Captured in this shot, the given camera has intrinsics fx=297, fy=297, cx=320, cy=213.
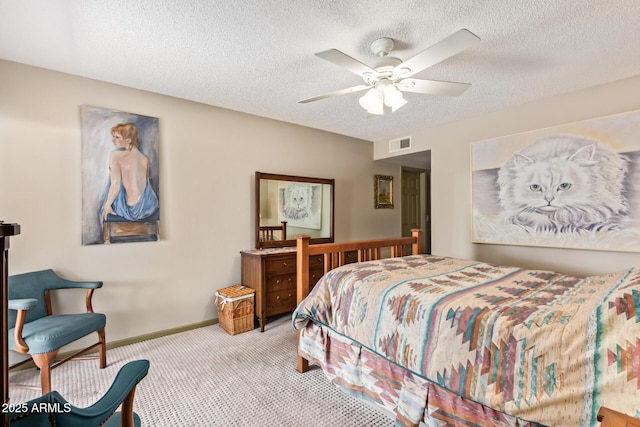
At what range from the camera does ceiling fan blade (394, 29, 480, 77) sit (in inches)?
59.2

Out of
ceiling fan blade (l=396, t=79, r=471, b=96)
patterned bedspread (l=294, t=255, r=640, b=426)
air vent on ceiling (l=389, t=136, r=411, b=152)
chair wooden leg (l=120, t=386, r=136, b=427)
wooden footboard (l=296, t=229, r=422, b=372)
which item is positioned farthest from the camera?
air vent on ceiling (l=389, t=136, r=411, b=152)

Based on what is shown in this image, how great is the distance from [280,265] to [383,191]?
2.49 metres

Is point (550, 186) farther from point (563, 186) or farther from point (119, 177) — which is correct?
point (119, 177)

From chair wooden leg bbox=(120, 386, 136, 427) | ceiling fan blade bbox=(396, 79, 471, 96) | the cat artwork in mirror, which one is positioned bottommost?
chair wooden leg bbox=(120, 386, 136, 427)

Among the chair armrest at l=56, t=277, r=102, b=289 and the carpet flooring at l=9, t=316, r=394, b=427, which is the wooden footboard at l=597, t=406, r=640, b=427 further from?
the chair armrest at l=56, t=277, r=102, b=289

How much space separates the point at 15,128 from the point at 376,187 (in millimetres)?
4223

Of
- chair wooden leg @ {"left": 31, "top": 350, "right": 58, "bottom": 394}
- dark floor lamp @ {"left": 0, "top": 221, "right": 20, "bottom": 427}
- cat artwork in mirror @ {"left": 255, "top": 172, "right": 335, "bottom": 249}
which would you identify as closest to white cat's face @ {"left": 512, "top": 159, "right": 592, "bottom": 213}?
cat artwork in mirror @ {"left": 255, "top": 172, "right": 335, "bottom": 249}

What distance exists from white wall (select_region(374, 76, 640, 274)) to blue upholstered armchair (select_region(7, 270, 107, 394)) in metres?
3.69

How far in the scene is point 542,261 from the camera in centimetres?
303

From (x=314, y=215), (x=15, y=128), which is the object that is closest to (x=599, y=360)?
(x=314, y=215)

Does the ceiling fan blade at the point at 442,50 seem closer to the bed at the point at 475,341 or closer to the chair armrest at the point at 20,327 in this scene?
the bed at the point at 475,341

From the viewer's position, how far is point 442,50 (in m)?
1.65

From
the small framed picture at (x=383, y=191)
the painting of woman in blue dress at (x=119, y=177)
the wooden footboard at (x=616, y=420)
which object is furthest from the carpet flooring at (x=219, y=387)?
the small framed picture at (x=383, y=191)

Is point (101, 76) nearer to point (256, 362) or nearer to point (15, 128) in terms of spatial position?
point (15, 128)
